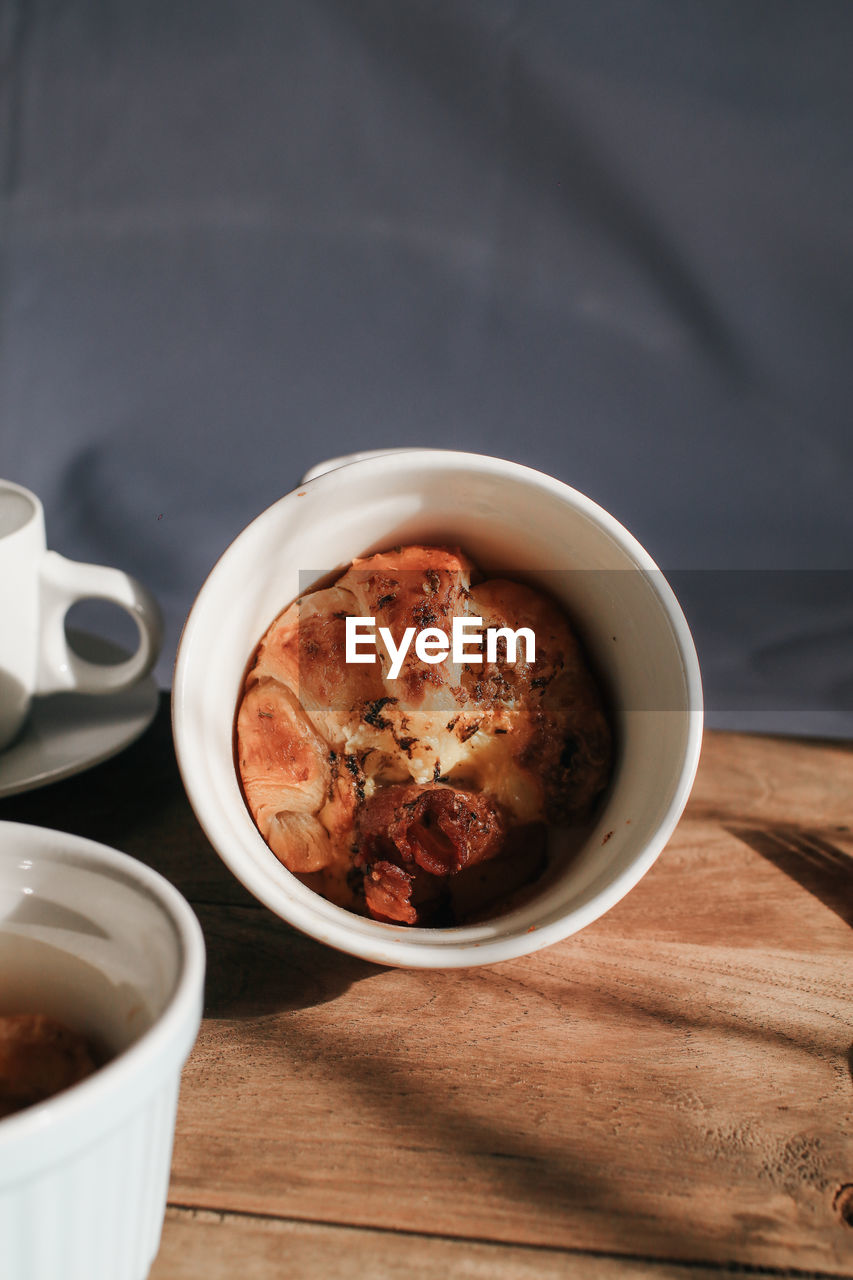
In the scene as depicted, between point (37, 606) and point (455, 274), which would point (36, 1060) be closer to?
point (37, 606)

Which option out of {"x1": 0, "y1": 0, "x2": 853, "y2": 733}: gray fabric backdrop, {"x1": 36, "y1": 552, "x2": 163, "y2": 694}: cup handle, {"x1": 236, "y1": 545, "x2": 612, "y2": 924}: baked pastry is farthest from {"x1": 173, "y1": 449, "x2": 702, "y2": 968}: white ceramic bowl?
{"x1": 0, "y1": 0, "x2": 853, "y2": 733}: gray fabric backdrop

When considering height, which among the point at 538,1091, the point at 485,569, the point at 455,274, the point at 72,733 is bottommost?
the point at 538,1091

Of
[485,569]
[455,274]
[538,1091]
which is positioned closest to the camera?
[538,1091]

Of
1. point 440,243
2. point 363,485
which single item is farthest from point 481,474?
point 440,243

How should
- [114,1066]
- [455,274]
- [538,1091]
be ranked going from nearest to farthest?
[114,1066] < [538,1091] < [455,274]

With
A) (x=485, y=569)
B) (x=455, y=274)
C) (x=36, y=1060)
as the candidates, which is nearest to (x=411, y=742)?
(x=485, y=569)

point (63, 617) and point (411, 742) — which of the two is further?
point (63, 617)

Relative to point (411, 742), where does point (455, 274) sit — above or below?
above

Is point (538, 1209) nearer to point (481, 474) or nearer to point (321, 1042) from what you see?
point (321, 1042)
